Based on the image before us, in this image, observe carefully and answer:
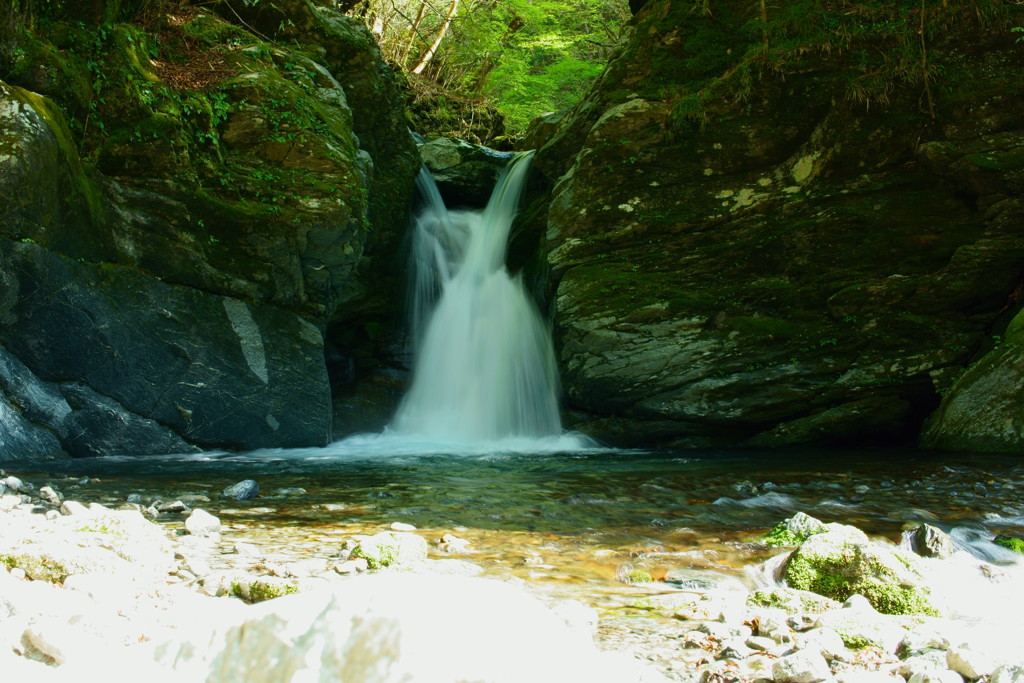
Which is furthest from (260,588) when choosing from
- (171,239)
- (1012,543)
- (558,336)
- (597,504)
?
(558,336)

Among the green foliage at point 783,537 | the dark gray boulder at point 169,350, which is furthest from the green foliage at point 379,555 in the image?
the dark gray boulder at point 169,350

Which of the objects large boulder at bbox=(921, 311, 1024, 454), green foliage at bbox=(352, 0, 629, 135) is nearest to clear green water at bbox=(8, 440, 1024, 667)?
large boulder at bbox=(921, 311, 1024, 454)

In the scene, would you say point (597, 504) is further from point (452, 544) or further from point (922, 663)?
point (922, 663)

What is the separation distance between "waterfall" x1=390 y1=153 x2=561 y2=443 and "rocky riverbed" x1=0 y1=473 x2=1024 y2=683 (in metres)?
6.57

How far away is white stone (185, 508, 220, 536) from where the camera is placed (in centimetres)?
394

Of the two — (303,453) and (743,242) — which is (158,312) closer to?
(303,453)

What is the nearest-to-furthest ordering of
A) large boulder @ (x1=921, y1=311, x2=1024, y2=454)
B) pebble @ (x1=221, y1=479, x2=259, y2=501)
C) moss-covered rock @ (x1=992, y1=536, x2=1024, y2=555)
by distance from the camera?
moss-covered rock @ (x1=992, y1=536, x2=1024, y2=555) < pebble @ (x1=221, y1=479, x2=259, y2=501) < large boulder @ (x1=921, y1=311, x2=1024, y2=454)

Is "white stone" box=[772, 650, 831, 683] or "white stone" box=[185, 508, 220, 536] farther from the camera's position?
"white stone" box=[185, 508, 220, 536]

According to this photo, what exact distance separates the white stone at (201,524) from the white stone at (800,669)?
305 centimetres

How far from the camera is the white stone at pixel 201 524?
12.9 feet

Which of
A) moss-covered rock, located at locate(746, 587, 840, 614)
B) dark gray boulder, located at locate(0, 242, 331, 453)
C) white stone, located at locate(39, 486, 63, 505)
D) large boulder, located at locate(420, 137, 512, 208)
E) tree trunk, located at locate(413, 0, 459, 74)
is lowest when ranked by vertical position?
Result: moss-covered rock, located at locate(746, 587, 840, 614)

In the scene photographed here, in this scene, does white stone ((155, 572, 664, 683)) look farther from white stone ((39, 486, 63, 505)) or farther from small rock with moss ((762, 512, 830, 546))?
white stone ((39, 486, 63, 505))

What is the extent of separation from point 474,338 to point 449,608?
10397mm

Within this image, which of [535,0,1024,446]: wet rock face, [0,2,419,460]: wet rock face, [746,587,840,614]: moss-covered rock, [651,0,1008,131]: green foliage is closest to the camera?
[746,587,840,614]: moss-covered rock
